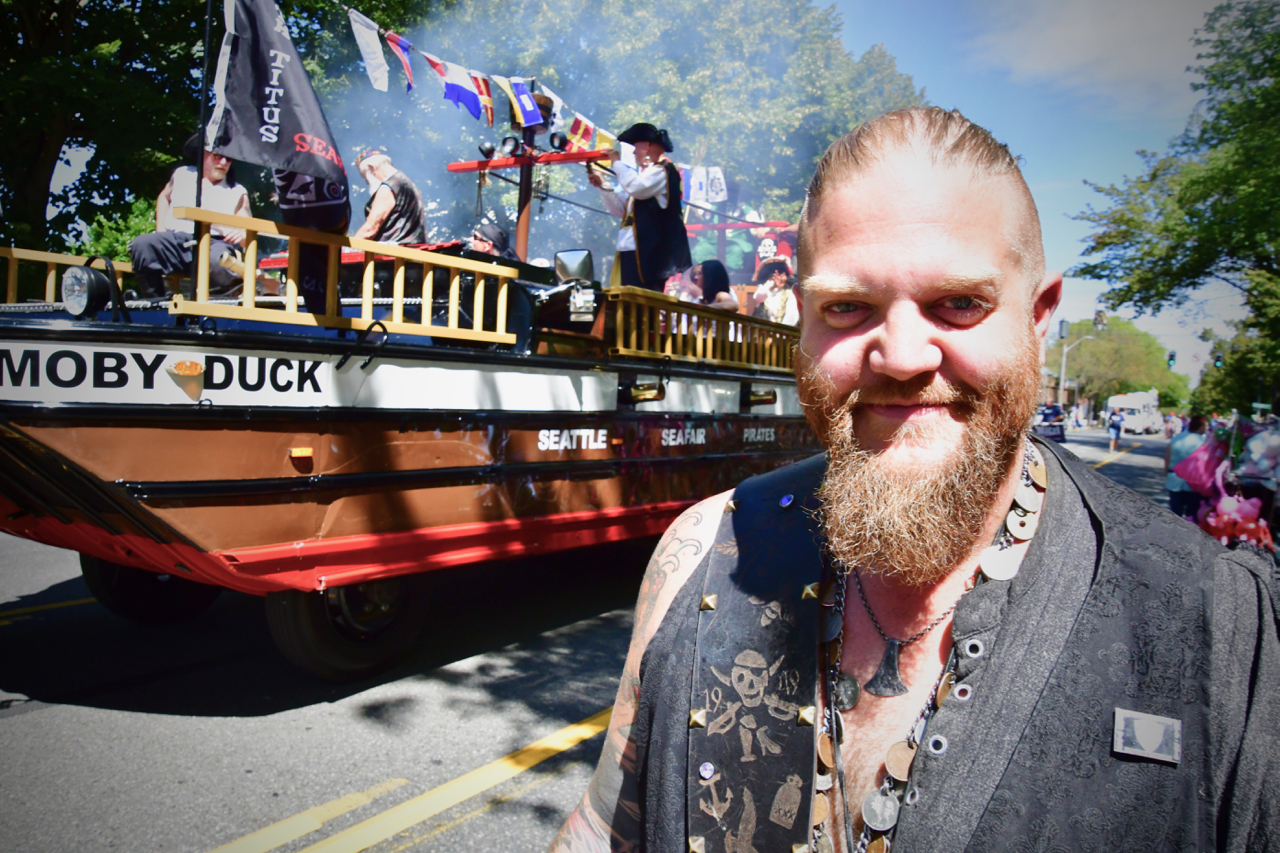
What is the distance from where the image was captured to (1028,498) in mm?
1135

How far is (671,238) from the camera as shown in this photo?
6.02 metres

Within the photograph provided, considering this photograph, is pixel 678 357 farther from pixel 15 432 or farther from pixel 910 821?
pixel 910 821

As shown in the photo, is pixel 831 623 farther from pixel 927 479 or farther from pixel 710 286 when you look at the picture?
pixel 710 286

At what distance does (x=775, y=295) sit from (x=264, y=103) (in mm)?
5947

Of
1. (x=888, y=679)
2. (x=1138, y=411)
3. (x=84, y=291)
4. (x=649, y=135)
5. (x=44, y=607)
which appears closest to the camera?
(x=888, y=679)

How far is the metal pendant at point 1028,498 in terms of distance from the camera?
1.13 meters

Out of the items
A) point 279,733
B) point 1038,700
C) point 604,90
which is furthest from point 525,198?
point 604,90

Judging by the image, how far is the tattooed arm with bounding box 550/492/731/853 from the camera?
1.22m

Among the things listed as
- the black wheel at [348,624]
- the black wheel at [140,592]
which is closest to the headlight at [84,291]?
the black wheel at [348,624]

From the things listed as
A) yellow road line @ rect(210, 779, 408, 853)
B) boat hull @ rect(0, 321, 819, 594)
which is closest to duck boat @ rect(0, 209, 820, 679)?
boat hull @ rect(0, 321, 819, 594)

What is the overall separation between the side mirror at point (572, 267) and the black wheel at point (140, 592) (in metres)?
2.87

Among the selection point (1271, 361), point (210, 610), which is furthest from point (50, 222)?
point (1271, 361)

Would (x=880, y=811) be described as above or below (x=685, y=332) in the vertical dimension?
below

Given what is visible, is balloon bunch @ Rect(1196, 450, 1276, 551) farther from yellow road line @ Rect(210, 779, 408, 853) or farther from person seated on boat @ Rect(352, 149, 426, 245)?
person seated on boat @ Rect(352, 149, 426, 245)
